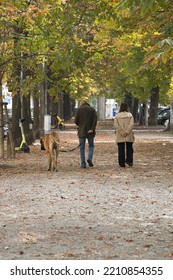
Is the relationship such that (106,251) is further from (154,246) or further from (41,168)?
(41,168)

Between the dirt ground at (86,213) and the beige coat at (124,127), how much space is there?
32.3 inches

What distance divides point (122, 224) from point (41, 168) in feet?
34.3

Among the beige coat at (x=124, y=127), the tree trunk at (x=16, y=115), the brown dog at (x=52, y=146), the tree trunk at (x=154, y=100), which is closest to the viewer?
the brown dog at (x=52, y=146)

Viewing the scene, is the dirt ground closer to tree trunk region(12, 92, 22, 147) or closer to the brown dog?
the brown dog

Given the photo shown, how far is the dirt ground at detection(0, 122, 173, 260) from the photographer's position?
8.61m

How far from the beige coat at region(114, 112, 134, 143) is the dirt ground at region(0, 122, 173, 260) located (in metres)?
0.82

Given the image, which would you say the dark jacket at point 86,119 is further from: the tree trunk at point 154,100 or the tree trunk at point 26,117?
the tree trunk at point 154,100

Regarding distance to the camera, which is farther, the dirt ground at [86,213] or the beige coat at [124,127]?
the beige coat at [124,127]

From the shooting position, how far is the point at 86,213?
11.7 meters

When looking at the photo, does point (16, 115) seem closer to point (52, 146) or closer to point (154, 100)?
point (52, 146)

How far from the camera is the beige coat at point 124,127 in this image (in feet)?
66.7

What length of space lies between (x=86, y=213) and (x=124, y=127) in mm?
8887

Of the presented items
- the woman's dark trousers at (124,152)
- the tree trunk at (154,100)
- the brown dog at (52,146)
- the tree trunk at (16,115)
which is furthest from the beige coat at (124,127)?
the tree trunk at (154,100)

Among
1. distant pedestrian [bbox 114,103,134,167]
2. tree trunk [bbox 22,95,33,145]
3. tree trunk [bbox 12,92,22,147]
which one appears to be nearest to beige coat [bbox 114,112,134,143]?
distant pedestrian [bbox 114,103,134,167]
